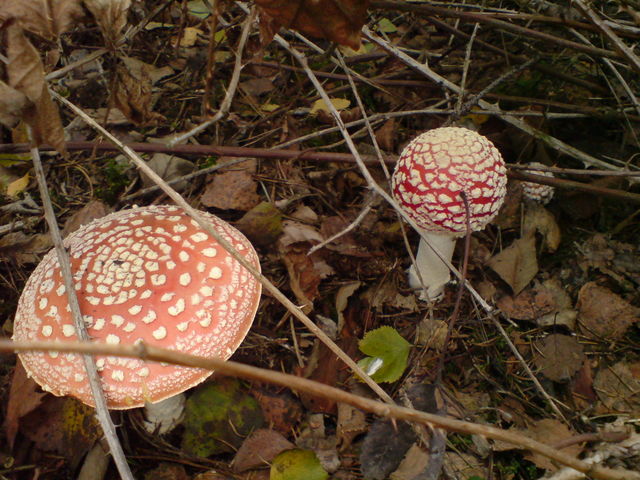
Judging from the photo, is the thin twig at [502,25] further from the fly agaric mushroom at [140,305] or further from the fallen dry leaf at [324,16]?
the fly agaric mushroom at [140,305]

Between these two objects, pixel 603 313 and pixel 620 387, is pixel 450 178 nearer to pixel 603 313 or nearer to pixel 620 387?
pixel 603 313

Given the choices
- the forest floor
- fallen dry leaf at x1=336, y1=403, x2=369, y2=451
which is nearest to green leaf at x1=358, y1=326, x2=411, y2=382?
the forest floor

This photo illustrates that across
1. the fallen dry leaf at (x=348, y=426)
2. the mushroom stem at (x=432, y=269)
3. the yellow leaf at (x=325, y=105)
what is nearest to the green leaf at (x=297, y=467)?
the fallen dry leaf at (x=348, y=426)

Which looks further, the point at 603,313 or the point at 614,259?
the point at 614,259

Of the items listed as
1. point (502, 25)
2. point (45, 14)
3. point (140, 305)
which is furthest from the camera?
point (502, 25)

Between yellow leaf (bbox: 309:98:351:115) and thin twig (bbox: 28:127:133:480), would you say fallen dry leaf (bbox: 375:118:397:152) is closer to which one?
yellow leaf (bbox: 309:98:351:115)

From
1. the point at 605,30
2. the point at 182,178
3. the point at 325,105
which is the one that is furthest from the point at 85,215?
the point at 605,30

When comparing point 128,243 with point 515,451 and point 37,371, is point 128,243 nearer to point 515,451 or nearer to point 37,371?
point 37,371
